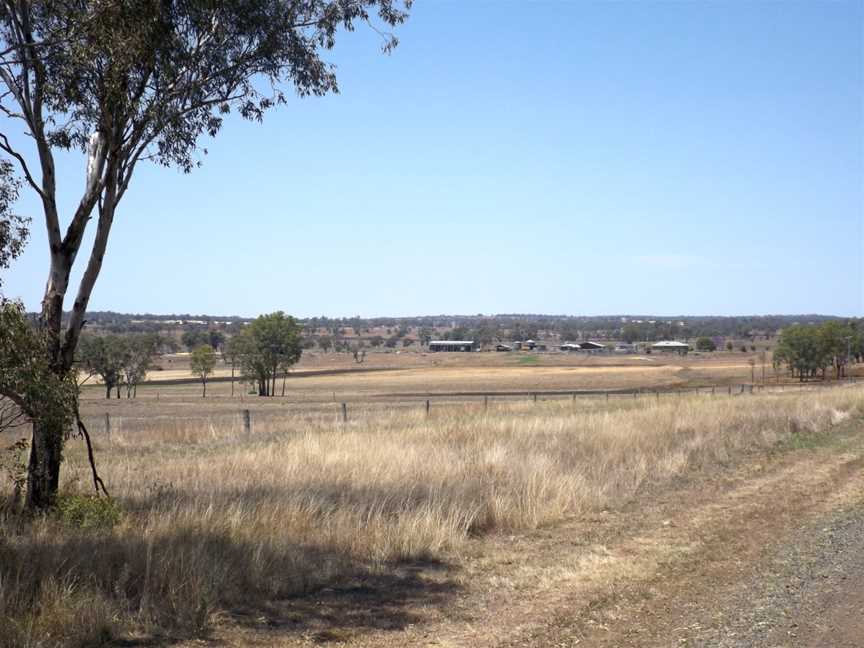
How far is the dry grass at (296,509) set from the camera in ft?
23.5

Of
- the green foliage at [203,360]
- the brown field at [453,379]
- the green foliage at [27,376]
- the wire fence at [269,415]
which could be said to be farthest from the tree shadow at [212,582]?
the green foliage at [203,360]

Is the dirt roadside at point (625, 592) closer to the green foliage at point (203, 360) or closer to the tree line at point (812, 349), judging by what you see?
the green foliage at point (203, 360)

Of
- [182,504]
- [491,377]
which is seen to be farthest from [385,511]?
[491,377]

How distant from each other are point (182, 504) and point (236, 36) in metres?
6.85

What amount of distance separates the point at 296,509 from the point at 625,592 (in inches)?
168

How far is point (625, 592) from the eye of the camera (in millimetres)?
8109

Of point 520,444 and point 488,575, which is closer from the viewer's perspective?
point 488,575

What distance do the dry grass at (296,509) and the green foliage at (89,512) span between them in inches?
5.8

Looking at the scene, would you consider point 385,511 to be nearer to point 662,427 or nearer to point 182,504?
point 182,504

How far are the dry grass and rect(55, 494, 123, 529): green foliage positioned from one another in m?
0.15

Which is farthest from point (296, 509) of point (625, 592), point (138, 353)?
point (138, 353)

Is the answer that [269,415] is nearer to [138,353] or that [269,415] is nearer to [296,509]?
[296,509]

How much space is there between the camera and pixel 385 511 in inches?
442

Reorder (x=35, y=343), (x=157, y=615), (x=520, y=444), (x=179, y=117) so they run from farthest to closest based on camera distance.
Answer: (x=520, y=444) → (x=179, y=117) → (x=35, y=343) → (x=157, y=615)
